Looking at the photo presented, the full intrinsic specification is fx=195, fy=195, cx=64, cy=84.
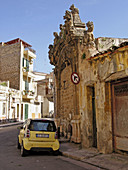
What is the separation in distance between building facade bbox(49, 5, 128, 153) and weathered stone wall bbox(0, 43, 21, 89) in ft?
80.2

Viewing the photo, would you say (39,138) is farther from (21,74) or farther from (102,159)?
(21,74)

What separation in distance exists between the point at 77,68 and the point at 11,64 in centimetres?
3000

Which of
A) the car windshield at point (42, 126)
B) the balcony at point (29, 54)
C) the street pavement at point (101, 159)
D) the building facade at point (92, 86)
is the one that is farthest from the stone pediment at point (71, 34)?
the balcony at point (29, 54)

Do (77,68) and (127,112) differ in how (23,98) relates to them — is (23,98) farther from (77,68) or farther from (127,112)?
(127,112)

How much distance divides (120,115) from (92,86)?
2567mm

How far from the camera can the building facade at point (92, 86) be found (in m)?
7.66

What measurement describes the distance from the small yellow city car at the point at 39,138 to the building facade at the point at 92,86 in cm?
196

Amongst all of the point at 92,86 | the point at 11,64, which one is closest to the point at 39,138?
the point at 92,86

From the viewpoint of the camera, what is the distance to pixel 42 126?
26.9ft

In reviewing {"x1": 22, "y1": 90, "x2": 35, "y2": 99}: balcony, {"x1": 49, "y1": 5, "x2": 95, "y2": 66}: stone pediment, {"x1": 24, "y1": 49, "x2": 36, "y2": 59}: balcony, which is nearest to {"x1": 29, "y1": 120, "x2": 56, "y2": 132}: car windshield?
{"x1": 49, "y1": 5, "x2": 95, "y2": 66}: stone pediment

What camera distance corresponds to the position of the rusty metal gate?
7430 millimetres

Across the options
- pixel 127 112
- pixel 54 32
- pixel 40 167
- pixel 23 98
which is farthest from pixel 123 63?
pixel 23 98

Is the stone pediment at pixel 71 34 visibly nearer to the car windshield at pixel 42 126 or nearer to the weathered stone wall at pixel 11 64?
the car windshield at pixel 42 126

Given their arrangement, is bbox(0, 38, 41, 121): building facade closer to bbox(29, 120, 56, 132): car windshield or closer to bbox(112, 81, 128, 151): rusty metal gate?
bbox(29, 120, 56, 132): car windshield
